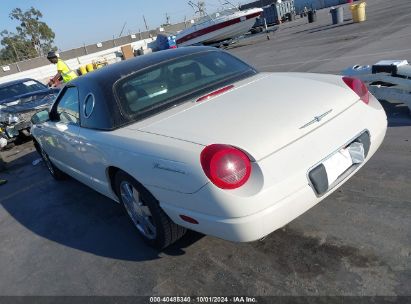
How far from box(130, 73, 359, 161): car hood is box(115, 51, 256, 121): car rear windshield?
31 centimetres

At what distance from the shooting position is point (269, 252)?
122 inches

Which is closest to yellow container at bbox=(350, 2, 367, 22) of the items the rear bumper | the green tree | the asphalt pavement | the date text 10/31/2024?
the asphalt pavement

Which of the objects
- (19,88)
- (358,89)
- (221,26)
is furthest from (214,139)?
(221,26)

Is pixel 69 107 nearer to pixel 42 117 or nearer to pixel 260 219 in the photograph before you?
pixel 42 117

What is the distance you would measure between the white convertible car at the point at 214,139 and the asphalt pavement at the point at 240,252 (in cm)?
35

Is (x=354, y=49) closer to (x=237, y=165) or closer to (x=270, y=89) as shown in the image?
(x=270, y=89)

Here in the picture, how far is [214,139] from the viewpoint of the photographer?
2.69m

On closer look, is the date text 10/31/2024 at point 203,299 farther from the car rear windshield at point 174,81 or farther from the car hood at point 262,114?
the car rear windshield at point 174,81

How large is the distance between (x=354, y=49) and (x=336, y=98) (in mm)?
8697

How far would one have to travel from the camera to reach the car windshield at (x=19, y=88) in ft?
36.2

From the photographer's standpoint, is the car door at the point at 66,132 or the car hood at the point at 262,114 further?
the car door at the point at 66,132

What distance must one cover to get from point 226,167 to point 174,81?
1586mm

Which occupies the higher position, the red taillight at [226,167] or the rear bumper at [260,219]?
the red taillight at [226,167]

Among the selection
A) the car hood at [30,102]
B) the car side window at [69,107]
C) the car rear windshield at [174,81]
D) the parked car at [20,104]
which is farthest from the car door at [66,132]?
the car hood at [30,102]
